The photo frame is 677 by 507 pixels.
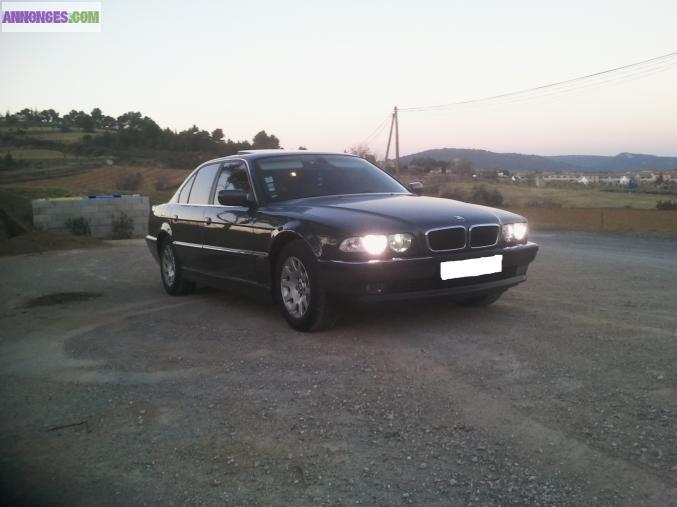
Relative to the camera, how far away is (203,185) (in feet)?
23.4

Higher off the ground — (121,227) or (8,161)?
(8,161)

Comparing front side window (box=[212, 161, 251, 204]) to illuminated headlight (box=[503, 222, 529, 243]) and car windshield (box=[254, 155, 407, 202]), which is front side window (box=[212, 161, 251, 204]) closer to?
car windshield (box=[254, 155, 407, 202])

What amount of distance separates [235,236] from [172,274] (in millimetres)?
1836

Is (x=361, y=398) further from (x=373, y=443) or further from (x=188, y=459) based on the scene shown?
(x=188, y=459)

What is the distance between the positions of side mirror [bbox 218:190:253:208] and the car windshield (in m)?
0.19

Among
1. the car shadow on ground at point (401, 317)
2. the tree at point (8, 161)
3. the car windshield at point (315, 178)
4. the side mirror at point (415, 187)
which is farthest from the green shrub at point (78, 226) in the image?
the tree at point (8, 161)

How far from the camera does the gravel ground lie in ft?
8.59

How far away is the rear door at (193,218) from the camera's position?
6.86 metres

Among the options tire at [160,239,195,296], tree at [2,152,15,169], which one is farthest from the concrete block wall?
tree at [2,152,15,169]

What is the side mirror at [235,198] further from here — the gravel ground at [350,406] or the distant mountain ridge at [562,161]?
the distant mountain ridge at [562,161]

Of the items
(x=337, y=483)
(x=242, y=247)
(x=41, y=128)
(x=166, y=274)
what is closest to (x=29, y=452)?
(x=337, y=483)

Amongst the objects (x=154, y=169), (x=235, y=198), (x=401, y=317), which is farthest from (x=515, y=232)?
(x=154, y=169)

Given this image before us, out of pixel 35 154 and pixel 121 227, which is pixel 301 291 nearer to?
pixel 121 227

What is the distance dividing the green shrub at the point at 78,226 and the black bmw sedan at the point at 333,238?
→ 10061 mm
